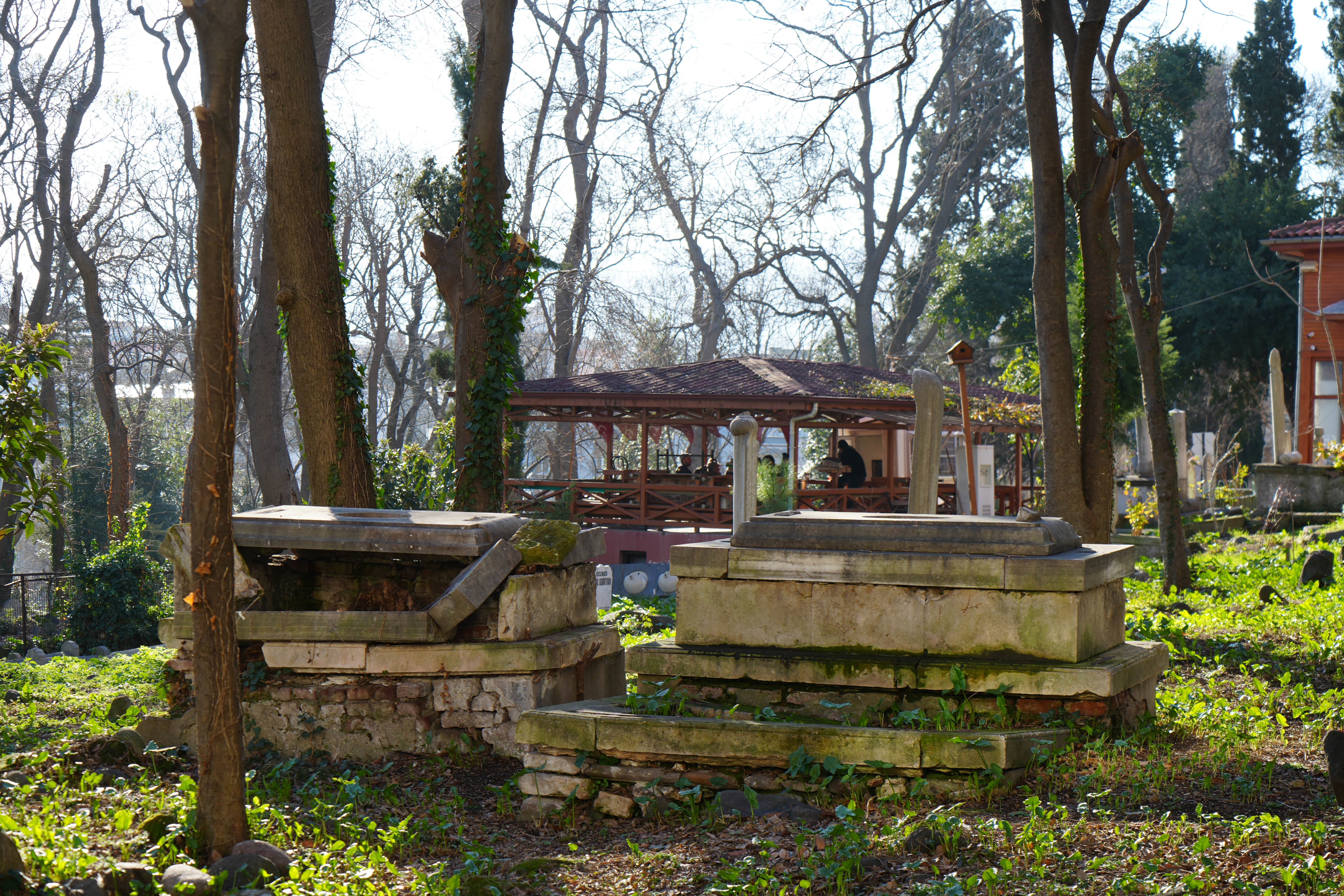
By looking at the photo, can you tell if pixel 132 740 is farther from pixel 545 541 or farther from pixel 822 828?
pixel 822 828

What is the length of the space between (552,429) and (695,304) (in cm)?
1276

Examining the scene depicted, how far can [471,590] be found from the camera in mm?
5785

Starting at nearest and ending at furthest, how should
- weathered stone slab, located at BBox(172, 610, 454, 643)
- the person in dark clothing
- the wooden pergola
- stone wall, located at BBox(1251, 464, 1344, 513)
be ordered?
weathered stone slab, located at BBox(172, 610, 454, 643) → stone wall, located at BBox(1251, 464, 1344, 513) → the wooden pergola → the person in dark clothing

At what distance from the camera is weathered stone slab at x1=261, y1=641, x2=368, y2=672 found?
590cm

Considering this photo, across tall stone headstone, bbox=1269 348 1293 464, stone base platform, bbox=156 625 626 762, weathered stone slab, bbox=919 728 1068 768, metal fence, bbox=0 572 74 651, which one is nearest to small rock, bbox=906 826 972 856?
weathered stone slab, bbox=919 728 1068 768

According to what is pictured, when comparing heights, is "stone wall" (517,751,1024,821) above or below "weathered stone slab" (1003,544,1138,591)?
below

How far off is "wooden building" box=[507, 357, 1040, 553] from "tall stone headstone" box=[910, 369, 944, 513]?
8.07 m

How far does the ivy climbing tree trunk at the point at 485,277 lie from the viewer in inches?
Answer: 375

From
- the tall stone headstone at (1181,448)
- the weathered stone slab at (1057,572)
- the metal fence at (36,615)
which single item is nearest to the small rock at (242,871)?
the weathered stone slab at (1057,572)

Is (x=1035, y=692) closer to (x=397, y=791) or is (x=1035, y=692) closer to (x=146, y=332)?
(x=397, y=791)

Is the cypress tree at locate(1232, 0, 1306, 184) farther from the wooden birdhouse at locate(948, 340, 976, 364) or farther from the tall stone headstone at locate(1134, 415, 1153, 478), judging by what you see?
the wooden birdhouse at locate(948, 340, 976, 364)

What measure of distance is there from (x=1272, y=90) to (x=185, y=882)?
33.1 metres

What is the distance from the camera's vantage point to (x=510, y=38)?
9656 millimetres

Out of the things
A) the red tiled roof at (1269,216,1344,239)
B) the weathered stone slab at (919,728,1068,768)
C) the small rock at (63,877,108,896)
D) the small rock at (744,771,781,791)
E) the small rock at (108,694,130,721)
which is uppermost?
the red tiled roof at (1269,216,1344,239)
